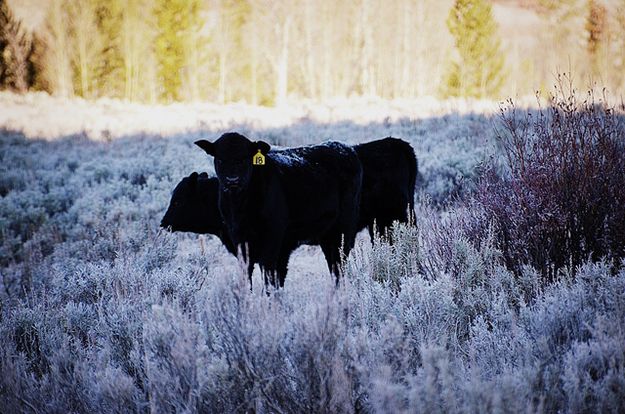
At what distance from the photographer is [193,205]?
6.02m

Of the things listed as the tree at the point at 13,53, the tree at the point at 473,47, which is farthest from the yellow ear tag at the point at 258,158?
the tree at the point at 13,53

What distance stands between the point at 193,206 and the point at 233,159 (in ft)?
5.58

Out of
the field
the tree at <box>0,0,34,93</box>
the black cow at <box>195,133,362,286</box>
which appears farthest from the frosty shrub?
the tree at <box>0,0,34,93</box>

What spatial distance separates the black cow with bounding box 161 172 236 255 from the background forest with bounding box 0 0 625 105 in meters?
29.3

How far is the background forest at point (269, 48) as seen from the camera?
3762cm

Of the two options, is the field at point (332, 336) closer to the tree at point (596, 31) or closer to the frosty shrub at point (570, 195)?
the frosty shrub at point (570, 195)

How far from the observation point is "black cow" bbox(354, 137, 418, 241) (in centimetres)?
619

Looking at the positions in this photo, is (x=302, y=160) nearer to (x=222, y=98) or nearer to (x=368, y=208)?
(x=368, y=208)

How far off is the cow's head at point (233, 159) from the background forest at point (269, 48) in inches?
1208

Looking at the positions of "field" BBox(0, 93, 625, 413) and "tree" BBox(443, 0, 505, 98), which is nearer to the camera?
"field" BBox(0, 93, 625, 413)

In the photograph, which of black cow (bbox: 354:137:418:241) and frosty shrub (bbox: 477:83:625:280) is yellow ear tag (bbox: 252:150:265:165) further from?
frosty shrub (bbox: 477:83:625:280)

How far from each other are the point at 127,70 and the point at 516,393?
139 feet

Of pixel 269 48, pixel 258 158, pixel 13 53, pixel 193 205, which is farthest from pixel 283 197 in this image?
pixel 13 53

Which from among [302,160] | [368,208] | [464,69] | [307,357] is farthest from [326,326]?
[464,69]
